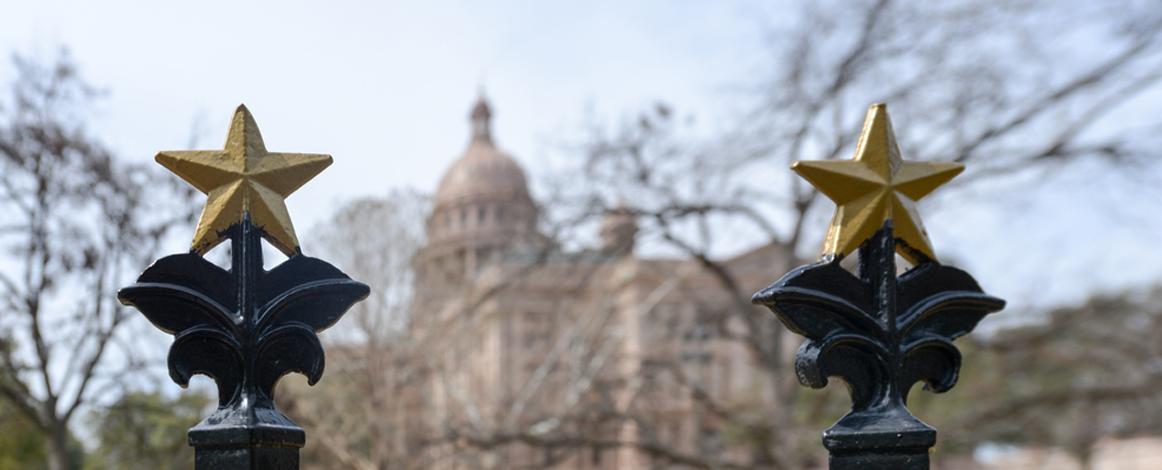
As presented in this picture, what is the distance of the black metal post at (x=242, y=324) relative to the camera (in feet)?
7.67

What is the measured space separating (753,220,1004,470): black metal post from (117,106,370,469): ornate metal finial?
0.91 metres

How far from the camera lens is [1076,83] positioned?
540 inches

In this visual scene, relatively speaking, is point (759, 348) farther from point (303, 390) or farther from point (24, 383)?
point (24, 383)

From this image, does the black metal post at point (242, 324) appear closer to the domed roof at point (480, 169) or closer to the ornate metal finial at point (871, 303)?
the ornate metal finial at point (871, 303)

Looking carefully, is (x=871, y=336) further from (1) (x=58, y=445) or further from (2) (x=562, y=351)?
(2) (x=562, y=351)

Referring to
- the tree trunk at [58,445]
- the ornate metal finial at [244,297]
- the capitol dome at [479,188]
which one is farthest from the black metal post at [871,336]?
the capitol dome at [479,188]

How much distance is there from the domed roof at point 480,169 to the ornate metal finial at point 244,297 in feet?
132

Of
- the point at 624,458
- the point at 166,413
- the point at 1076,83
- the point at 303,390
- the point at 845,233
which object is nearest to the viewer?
the point at 845,233

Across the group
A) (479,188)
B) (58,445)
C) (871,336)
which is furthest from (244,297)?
(479,188)

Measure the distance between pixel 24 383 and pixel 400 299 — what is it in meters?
6.40

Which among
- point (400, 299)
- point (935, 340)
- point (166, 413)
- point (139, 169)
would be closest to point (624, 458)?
point (400, 299)

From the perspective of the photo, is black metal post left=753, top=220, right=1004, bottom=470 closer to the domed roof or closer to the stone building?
the stone building

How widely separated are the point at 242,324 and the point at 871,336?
1263mm

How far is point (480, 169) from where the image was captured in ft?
151
